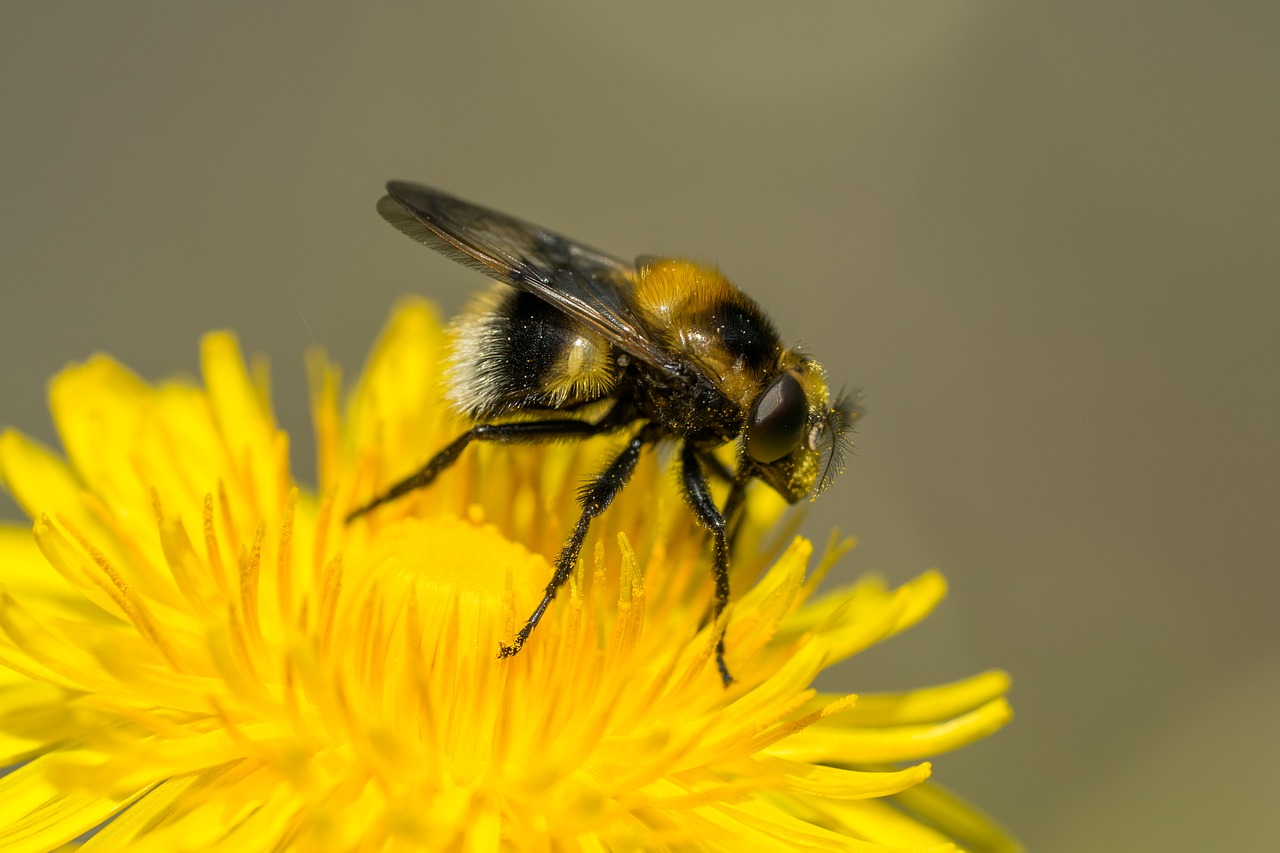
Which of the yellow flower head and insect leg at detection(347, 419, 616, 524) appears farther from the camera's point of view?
insect leg at detection(347, 419, 616, 524)

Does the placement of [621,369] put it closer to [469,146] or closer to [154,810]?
[154,810]

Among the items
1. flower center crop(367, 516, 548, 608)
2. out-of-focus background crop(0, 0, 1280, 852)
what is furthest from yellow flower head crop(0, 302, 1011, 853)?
out-of-focus background crop(0, 0, 1280, 852)

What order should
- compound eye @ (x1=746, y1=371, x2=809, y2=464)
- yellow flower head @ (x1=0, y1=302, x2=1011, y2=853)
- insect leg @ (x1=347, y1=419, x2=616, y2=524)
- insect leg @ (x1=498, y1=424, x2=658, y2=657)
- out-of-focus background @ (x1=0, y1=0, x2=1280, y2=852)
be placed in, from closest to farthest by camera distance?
1. yellow flower head @ (x1=0, y1=302, x2=1011, y2=853)
2. insect leg @ (x1=498, y1=424, x2=658, y2=657)
3. compound eye @ (x1=746, y1=371, x2=809, y2=464)
4. insect leg @ (x1=347, y1=419, x2=616, y2=524)
5. out-of-focus background @ (x1=0, y1=0, x2=1280, y2=852)

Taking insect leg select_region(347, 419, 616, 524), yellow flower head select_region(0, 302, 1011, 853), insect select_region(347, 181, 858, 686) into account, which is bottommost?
yellow flower head select_region(0, 302, 1011, 853)

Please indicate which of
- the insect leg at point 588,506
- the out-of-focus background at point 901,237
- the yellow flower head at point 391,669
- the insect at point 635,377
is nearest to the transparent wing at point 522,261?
the insect at point 635,377

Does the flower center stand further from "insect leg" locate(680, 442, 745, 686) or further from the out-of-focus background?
the out-of-focus background

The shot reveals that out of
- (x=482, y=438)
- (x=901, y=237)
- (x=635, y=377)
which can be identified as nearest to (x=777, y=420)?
(x=635, y=377)

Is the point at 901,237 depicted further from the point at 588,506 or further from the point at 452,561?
the point at 452,561
